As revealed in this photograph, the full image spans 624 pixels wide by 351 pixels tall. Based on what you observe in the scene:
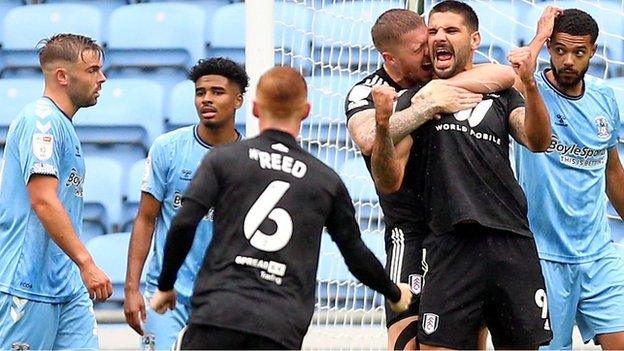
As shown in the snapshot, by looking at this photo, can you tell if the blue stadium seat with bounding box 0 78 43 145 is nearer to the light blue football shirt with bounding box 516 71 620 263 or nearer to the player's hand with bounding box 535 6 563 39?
the light blue football shirt with bounding box 516 71 620 263

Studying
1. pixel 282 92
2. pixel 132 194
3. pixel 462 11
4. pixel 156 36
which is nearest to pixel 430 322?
pixel 462 11

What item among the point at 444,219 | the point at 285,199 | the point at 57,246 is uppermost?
the point at 285,199

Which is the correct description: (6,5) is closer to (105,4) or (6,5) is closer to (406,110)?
(105,4)

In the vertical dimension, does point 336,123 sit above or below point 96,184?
above

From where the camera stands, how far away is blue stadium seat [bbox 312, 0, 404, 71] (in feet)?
24.9

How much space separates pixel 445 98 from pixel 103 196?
4241 mm

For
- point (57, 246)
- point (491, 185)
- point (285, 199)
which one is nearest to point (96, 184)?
point (57, 246)

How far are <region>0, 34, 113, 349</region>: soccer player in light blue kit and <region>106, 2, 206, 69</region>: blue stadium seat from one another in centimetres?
343

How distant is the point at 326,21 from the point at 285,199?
13.2 ft

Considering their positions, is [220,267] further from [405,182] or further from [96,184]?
[96,184]

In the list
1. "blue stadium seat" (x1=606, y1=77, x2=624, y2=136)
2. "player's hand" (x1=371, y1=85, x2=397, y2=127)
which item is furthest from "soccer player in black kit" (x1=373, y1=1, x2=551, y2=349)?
"blue stadium seat" (x1=606, y1=77, x2=624, y2=136)

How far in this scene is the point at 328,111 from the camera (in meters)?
7.79

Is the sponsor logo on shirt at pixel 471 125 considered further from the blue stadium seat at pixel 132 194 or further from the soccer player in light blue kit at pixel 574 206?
the blue stadium seat at pixel 132 194

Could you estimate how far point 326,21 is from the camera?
27.0 feet
